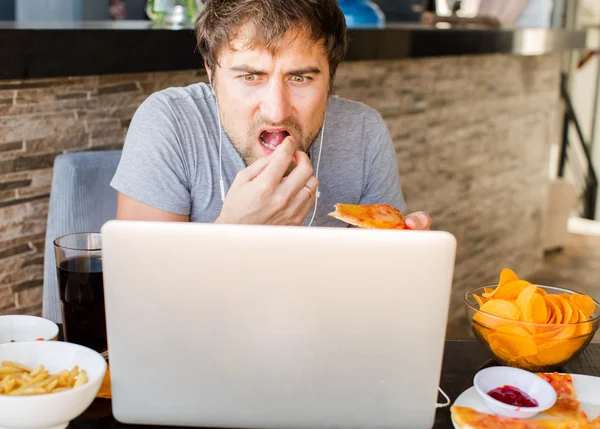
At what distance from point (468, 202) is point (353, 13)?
1.10 m

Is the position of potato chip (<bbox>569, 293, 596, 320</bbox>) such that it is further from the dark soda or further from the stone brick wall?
the dark soda

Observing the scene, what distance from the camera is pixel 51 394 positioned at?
2.81 feet

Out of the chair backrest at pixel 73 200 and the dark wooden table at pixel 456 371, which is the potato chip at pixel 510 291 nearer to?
the dark wooden table at pixel 456 371

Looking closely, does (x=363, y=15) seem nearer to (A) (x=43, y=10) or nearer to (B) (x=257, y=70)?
(A) (x=43, y=10)

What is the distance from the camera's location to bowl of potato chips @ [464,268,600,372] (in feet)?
3.50

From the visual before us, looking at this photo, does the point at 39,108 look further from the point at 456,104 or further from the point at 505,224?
the point at 505,224

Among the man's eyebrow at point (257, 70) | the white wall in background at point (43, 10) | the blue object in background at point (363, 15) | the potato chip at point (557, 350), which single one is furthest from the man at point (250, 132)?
the blue object in background at point (363, 15)

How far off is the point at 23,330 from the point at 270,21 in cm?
72

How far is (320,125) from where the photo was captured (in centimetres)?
161

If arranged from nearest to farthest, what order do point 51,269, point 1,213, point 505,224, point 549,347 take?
point 549,347, point 51,269, point 1,213, point 505,224

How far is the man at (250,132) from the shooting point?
1.36 m

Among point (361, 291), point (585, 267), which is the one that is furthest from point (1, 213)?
point (585, 267)

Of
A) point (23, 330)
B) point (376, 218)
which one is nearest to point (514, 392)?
point (376, 218)

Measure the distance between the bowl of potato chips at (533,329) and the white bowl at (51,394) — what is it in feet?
1.76
